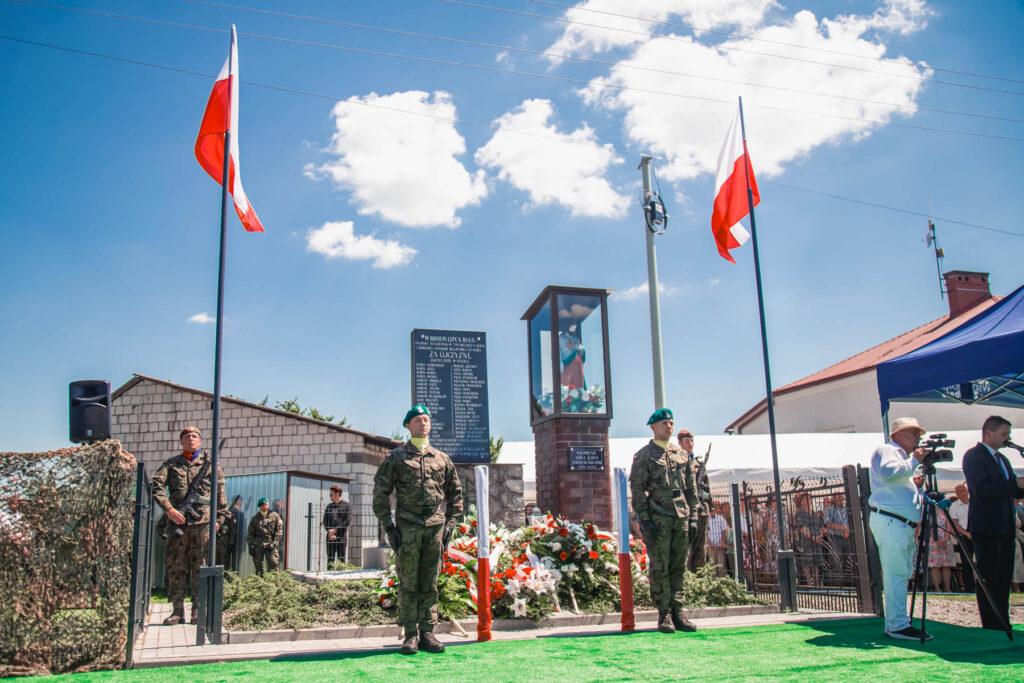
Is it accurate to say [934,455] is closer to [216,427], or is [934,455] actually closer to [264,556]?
[216,427]

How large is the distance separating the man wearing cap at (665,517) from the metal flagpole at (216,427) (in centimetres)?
383

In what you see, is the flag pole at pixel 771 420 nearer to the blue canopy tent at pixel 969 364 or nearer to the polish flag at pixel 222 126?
the blue canopy tent at pixel 969 364

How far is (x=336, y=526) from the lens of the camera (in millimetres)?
15867

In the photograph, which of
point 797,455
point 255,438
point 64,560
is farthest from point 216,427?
point 797,455

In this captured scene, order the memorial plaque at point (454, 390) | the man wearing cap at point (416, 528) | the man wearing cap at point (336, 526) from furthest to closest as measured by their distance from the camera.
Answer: the man wearing cap at point (336, 526) → the memorial plaque at point (454, 390) → the man wearing cap at point (416, 528)

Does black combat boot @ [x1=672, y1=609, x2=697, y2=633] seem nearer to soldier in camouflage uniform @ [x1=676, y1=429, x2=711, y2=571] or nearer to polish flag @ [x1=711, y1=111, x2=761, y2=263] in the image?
soldier in camouflage uniform @ [x1=676, y1=429, x2=711, y2=571]

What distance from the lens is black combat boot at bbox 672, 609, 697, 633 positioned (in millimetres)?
6885

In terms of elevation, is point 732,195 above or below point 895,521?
above

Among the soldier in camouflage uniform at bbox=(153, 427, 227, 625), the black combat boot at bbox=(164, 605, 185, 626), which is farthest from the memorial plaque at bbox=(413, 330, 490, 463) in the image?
the black combat boot at bbox=(164, 605, 185, 626)

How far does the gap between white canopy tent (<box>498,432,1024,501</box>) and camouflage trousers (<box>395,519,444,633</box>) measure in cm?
909

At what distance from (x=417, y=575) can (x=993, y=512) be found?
5.21 meters

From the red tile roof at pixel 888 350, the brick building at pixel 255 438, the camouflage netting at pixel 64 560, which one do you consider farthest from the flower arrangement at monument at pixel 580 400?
the red tile roof at pixel 888 350

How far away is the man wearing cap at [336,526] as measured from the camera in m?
15.4

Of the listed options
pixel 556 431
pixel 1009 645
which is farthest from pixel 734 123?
pixel 1009 645
